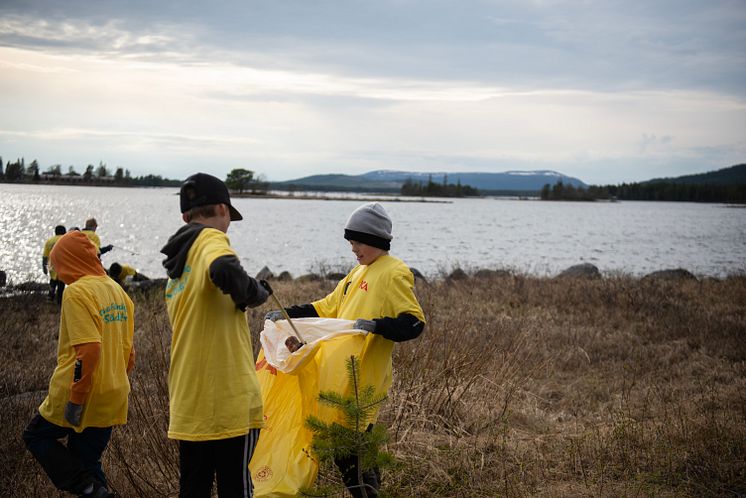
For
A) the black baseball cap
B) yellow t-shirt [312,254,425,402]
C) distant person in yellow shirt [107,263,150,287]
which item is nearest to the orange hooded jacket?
the black baseball cap

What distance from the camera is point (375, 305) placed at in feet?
12.6

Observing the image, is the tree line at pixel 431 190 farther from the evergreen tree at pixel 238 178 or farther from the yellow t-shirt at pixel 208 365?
the yellow t-shirt at pixel 208 365

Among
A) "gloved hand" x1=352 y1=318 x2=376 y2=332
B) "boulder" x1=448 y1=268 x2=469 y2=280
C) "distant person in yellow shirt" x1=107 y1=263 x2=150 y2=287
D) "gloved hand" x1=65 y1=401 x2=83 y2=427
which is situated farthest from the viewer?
"boulder" x1=448 y1=268 x2=469 y2=280

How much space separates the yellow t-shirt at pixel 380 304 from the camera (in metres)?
3.77

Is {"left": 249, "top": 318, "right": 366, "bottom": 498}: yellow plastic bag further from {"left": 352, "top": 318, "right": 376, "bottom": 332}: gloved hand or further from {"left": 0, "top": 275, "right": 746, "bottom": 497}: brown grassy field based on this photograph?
{"left": 0, "top": 275, "right": 746, "bottom": 497}: brown grassy field

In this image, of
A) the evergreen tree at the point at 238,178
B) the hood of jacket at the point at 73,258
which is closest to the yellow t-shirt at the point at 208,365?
the hood of jacket at the point at 73,258

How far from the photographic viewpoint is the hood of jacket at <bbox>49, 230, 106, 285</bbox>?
13.3 ft

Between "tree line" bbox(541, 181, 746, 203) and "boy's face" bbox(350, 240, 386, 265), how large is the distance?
523 feet

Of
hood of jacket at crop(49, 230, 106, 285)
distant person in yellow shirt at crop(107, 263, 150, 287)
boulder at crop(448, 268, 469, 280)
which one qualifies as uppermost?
hood of jacket at crop(49, 230, 106, 285)

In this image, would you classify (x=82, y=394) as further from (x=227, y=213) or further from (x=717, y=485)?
(x=717, y=485)

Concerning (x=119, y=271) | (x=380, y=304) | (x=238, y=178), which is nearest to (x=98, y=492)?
(x=380, y=304)

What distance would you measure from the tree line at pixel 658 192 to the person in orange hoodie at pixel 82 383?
160143 mm

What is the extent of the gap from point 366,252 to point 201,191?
1154 mm

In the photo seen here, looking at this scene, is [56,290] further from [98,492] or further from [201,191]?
[201,191]
